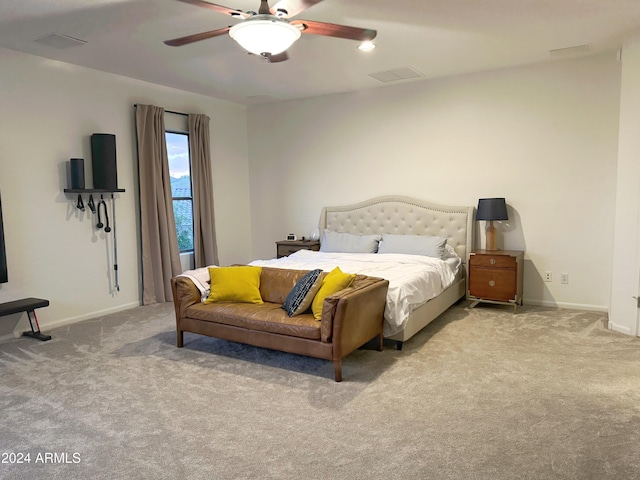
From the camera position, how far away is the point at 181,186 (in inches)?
251

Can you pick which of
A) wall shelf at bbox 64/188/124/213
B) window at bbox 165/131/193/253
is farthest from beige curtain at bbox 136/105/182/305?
wall shelf at bbox 64/188/124/213

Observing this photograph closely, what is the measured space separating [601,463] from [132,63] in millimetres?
5080

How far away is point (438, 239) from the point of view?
536cm

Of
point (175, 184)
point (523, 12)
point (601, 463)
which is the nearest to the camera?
point (601, 463)

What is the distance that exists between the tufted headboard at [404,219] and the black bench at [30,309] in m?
3.50

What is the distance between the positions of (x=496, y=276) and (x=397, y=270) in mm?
1225

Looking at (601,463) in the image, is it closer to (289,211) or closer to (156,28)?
(156,28)

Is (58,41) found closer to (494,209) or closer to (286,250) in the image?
(286,250)

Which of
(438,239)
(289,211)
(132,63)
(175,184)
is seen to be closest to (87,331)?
(175,184)

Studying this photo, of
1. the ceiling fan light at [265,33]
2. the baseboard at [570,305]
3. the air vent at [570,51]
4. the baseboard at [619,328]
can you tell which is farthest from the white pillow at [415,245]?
the ceiling fan light at [265,33]

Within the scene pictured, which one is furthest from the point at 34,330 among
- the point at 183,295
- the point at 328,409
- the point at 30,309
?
the point at 328,409

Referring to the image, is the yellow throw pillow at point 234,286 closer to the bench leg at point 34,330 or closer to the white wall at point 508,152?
the bench leg at point 34,330

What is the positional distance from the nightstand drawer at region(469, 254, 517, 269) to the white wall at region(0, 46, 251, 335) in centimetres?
394

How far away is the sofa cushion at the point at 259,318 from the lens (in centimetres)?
347
